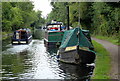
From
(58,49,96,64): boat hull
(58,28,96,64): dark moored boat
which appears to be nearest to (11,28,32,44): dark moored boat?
(58,28,96,64): dark moored boat

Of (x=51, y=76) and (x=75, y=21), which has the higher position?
(x=75, y=21)

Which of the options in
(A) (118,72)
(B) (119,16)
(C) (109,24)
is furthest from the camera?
(C) (109,24)

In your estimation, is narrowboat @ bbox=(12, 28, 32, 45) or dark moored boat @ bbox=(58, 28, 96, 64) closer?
dark moored boat @ bbox=(58, 28, 96, 64)

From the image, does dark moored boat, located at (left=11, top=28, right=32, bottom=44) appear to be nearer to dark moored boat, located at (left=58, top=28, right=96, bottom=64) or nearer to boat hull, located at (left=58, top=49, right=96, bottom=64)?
dark moored boat, located at (left=58, top=28, right=96, bottom=64)

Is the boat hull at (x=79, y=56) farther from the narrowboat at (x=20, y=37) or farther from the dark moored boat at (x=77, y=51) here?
the narrowboat at (x=20, y=37)

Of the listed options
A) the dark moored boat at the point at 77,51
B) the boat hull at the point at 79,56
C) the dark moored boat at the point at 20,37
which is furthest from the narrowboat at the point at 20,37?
the boat hull at the point at 79,56

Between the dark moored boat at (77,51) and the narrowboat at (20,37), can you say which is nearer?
the dark moored boat at (77,51)

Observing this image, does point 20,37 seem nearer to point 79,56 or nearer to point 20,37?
point 20,37

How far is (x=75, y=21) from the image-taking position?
56.0 metres

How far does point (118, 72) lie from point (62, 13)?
6066 cm

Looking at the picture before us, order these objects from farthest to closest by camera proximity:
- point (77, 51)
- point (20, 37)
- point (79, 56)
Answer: point (20, 37) → point (79, 56) → point (77, 51)

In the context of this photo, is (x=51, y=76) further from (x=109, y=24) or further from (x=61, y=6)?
(x=61, y=6)

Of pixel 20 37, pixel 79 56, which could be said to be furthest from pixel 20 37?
pixel 79 56

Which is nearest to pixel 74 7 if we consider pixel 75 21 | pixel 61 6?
pixel 75 21
